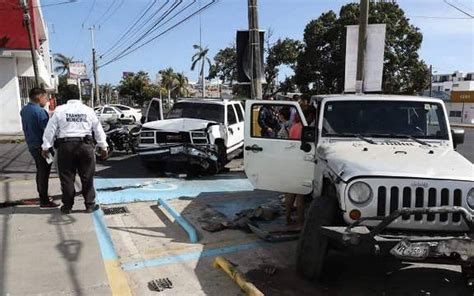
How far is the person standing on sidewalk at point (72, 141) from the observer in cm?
658

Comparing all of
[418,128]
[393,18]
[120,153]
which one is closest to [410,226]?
[418,128]

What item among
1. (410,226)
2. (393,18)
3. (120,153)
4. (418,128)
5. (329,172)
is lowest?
(120,153)

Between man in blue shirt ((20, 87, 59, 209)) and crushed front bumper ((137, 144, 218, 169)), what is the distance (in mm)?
3661

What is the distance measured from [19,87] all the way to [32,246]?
21.5m

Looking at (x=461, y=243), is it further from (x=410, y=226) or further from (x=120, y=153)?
(x=120, y=153)

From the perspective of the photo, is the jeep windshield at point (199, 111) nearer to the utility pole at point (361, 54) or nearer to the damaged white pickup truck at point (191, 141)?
the damaged white pickup truck at point (191, 141)

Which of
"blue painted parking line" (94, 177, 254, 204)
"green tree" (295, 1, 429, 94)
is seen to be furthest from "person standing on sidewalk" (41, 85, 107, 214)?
"green tree" (295, 1, 429, 94)

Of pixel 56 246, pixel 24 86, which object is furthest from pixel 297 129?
pixel 24 86

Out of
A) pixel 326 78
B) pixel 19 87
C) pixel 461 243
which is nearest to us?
pixel 461 243

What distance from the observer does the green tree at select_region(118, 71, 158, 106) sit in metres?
75.9

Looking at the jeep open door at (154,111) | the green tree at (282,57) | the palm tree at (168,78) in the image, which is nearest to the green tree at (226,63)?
the green tree at (282,57)

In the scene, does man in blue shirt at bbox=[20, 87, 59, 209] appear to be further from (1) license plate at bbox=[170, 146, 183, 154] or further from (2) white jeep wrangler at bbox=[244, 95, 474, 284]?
(1) license plate at bbox=[170, 146, 183, 154]

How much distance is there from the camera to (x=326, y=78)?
38.6 meters

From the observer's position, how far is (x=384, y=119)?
18.9ft
